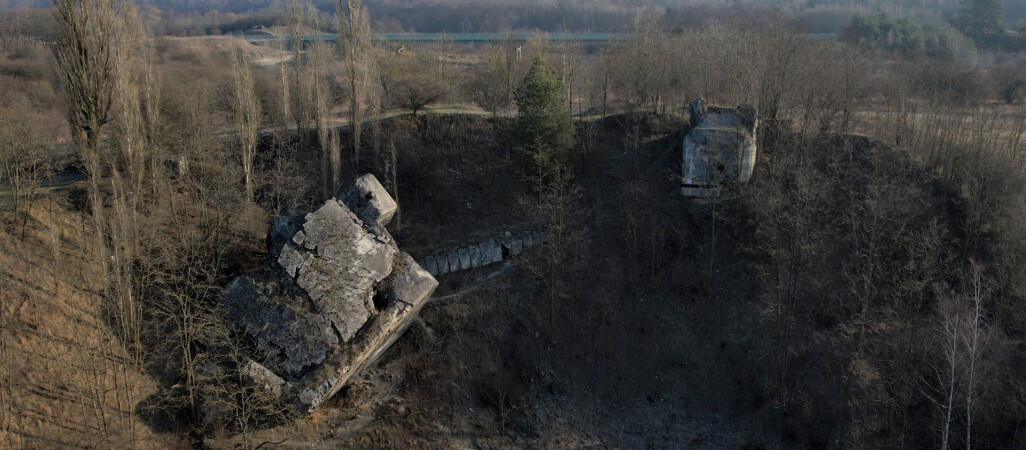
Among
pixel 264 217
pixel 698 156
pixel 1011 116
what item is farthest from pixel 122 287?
pixel 1011 116

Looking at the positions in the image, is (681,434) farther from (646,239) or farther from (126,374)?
(126,374)

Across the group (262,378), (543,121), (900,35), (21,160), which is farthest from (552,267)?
(900,35)

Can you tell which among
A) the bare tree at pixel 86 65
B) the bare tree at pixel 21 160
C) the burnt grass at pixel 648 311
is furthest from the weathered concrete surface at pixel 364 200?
the bare tree at pixel 21 160

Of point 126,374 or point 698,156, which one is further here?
point 698,156

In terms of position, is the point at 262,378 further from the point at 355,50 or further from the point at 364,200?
the point at 355,50

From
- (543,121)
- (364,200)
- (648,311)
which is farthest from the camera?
(543,121)

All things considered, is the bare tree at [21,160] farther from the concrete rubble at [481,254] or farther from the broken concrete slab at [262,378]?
the concrete rubble at [481,254]

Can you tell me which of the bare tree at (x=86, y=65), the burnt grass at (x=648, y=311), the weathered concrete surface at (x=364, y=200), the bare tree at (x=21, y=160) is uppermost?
the bare tree at (x=86, y=65)
